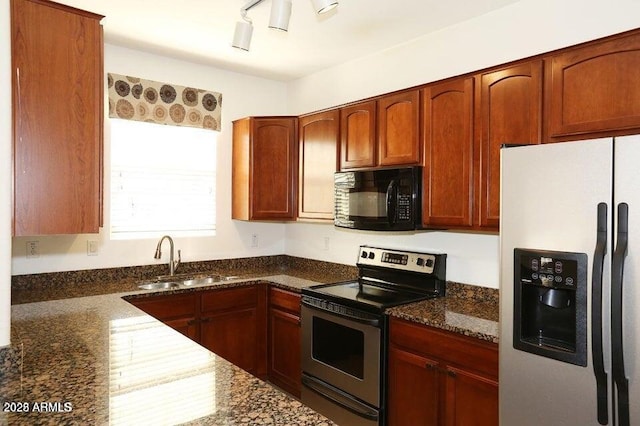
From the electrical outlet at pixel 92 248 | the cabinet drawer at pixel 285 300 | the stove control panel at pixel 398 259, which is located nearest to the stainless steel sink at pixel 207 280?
the cabinet drawer at pixel 285 300

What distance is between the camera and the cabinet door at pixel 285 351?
321 cm

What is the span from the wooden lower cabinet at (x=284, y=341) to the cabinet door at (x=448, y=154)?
1234mm

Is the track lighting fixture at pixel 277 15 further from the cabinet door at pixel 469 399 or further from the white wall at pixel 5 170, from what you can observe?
the cabinet door at pixel 469 399

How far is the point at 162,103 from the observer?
3.51m

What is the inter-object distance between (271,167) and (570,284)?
8.26 feet

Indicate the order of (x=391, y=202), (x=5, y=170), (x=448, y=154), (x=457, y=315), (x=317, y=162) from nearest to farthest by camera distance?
(x=5, y=170), (x=457, y=315), (x=448, y=154), (x=391, y=202), (x=317, y=162)

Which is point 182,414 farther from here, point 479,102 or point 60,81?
point 479,102

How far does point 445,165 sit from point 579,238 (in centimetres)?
97

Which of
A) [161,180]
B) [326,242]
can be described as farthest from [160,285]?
[326,242]

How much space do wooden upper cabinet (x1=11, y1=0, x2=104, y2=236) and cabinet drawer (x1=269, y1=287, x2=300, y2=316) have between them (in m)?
1.61

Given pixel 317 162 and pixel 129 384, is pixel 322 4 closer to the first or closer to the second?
pixel 129 384

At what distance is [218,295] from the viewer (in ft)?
10.6

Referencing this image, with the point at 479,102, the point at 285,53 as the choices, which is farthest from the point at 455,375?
the point at 285,53

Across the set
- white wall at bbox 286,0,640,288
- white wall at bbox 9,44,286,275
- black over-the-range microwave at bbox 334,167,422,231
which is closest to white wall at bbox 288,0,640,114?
white wall at bbox 286,0,640,288
